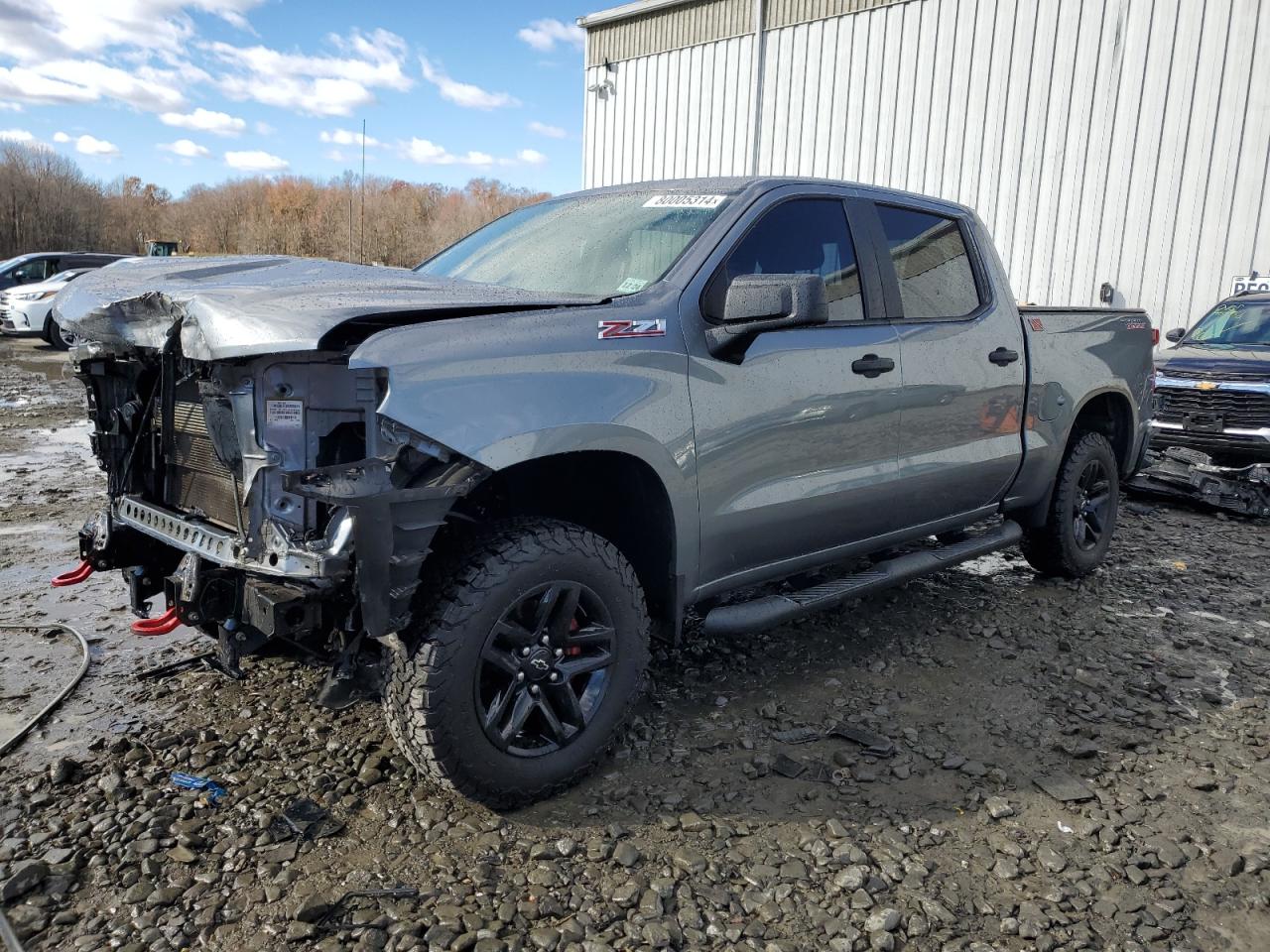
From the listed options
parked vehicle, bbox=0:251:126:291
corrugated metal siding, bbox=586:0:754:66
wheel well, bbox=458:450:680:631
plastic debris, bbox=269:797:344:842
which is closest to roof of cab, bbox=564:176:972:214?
wheel well, bbox=458:450:680:631

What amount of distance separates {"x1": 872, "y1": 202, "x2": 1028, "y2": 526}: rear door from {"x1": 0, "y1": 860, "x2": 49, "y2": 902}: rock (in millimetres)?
3173

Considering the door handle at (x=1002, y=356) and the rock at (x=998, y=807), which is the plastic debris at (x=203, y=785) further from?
the door handle at (x=1002, y=356)

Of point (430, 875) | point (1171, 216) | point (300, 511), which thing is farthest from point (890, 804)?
point (1171, 216)

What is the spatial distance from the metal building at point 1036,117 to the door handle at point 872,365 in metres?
10.2

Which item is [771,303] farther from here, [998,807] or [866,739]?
[998,807]

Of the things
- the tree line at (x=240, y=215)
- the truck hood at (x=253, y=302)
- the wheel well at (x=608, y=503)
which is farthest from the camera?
the tree line at (x=240, y=215)

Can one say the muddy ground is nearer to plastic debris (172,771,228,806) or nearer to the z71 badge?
plastic debris (172,771,228,806)

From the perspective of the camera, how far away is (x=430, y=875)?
2551mm

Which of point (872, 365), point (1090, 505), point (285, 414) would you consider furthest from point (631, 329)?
point (1090, 505)

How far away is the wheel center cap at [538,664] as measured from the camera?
283cm

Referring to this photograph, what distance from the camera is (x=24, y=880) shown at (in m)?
2.45

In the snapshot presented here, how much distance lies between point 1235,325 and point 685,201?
25.3ft

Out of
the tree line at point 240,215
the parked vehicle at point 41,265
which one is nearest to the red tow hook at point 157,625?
the parked vehicle at point 41,265

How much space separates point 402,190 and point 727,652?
68099 mm
